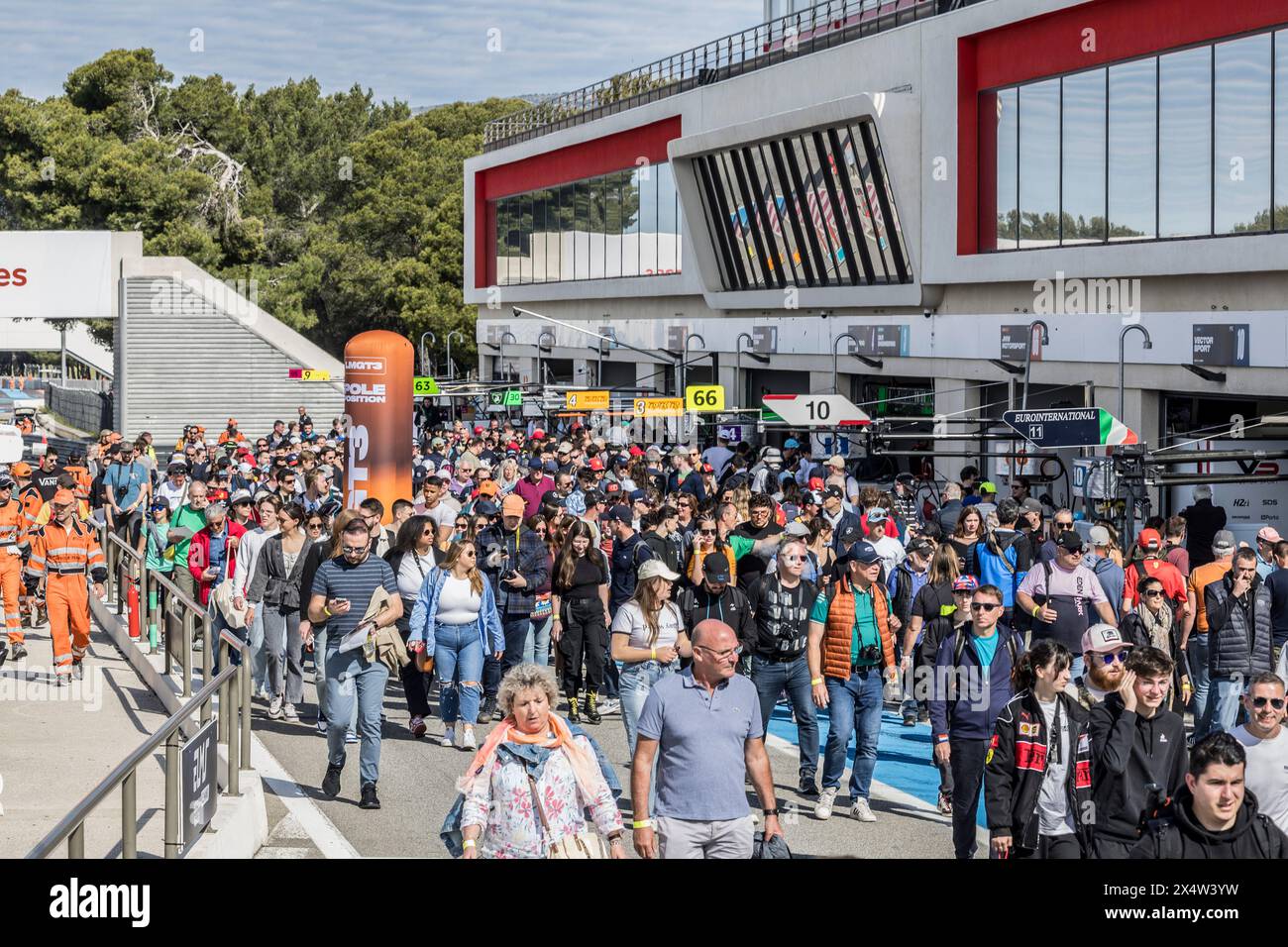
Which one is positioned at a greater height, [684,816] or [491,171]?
[491,171]

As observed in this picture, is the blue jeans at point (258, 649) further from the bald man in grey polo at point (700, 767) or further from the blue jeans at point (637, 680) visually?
the bald man in grey polo at point (700, 767)

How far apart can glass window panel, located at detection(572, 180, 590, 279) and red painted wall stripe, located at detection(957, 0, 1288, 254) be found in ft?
72.5

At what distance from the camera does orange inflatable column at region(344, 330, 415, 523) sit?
738 inches

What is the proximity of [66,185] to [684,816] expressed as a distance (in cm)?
6462

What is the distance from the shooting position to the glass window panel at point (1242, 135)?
24031 millimetres

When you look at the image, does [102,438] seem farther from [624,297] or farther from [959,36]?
[624,297]

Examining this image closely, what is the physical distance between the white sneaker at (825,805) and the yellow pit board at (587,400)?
62.1 feet

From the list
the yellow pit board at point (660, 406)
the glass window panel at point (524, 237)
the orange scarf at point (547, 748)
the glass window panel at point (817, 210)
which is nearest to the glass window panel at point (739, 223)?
the glass window panel at point (817, 210)

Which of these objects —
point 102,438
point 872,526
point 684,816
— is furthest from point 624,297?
point 684,816

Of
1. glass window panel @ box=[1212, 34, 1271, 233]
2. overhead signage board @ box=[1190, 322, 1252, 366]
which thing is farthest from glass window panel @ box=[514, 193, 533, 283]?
overhead signage board @ box=[1190, 322, 1252, 366]

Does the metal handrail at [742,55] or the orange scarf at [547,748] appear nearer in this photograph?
the orange scarf at [547,748]

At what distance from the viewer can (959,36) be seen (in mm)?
30828
